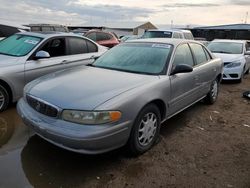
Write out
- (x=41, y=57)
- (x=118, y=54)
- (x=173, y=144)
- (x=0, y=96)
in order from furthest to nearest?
(x=41, y=57) < (x=0, y=96) < (x=118, y=54) < (x=173, y=144)

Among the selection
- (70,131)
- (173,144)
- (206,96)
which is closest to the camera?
(70,131)

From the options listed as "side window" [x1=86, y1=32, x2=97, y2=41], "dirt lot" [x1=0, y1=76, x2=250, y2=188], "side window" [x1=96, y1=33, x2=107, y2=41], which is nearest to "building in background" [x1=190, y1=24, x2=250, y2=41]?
"side window" [x1=96, y1=33, x2=107, y2=41]

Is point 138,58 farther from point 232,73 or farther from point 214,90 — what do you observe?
point 232,73

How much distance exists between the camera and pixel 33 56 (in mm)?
5820

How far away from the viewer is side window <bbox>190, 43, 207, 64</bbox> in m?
5.51

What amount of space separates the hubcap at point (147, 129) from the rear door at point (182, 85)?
51cm

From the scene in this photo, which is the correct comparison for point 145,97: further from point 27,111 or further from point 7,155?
point 7,155

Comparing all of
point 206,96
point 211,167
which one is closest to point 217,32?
point 206,96

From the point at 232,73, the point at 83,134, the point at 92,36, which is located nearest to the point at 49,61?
the point at 83,134

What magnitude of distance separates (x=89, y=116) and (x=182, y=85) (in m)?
2.00

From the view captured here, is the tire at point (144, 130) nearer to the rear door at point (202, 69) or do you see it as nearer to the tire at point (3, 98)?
the rear door at point (202, 69)

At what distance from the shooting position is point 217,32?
44.4 metres

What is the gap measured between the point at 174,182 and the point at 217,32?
4451 centimetres

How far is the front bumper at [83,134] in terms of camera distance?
10.4 feet
